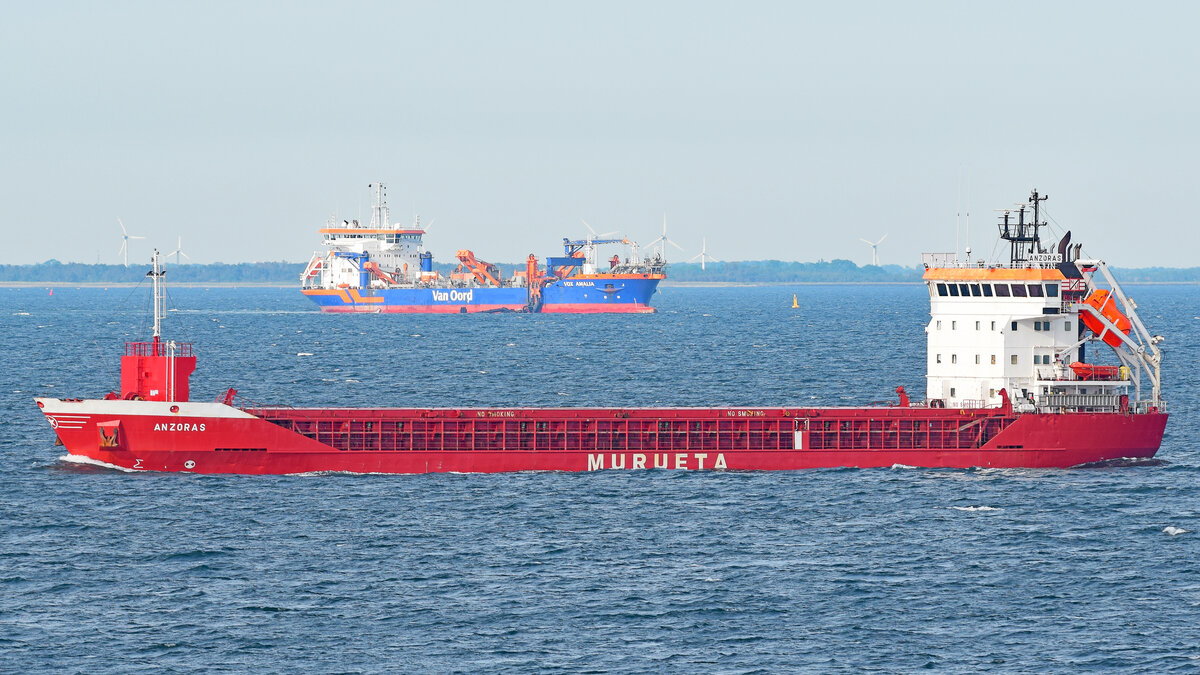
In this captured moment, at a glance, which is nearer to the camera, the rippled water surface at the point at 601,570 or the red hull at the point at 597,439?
the rippled water surface at the point at 601,570

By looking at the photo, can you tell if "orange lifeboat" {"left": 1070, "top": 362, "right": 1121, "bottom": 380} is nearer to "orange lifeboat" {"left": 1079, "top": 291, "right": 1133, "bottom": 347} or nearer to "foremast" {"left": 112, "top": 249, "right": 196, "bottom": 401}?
"orange lifeboat" {"left": 1079, "top": 291, "right": 1133, "bottom": 347}

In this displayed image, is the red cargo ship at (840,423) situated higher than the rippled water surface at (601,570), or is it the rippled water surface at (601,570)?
the red cargo ship at (840,423)

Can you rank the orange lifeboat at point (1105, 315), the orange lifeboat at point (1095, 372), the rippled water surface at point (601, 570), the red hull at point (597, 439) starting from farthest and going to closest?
1. the orange lifeboat at point (1105, 315)
2. the orange lifeboat at point (1095, 372)
3. the red hull at point (597, 439)
4. the rippled water surface at point (601, 570)

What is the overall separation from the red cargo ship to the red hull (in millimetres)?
60

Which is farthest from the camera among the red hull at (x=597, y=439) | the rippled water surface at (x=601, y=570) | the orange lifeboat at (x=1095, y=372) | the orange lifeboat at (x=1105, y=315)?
the orange lifeboat at (x=1105, y=315)

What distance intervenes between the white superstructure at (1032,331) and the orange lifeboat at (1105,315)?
0.14 ft

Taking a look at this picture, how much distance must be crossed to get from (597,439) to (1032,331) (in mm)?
18840

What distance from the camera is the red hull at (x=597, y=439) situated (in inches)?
2290

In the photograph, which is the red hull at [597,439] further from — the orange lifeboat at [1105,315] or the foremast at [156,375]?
the orange lifeboat at [1105,315]

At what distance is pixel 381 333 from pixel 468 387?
7637cm

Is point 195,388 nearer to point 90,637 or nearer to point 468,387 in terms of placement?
point 468,387

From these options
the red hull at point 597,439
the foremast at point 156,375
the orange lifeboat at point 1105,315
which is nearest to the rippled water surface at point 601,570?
the red hull at point 597,439

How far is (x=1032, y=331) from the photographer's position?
6003 cm

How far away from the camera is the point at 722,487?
57188 millimetres
